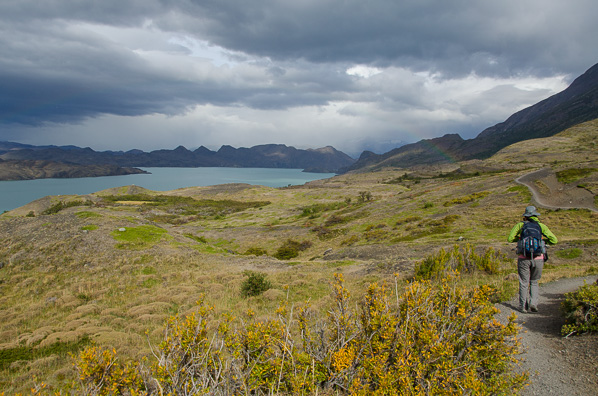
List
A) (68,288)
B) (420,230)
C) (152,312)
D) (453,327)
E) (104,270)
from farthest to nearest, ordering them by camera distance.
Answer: (420,230), (104,270), (68,288), (152,312), (453,327)

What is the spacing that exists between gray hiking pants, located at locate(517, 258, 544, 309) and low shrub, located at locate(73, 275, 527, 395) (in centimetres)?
512

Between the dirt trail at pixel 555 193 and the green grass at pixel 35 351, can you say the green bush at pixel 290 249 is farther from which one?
the dirt trail at pixel 555 193

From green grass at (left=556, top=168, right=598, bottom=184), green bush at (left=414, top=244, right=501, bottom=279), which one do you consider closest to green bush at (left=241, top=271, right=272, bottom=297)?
green bush at (left=414, top=244, right=501, bottom=279)

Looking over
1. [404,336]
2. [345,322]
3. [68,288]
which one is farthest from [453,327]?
[68,288]

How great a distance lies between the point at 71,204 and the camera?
99.2 metres

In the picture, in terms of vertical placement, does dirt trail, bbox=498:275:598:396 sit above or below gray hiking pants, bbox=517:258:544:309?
below

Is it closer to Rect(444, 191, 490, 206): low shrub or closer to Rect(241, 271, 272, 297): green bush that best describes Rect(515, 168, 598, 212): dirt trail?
Rect(444, 191, 490, 206): low shrub

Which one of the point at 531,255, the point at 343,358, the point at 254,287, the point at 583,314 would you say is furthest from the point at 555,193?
the point at 343,358

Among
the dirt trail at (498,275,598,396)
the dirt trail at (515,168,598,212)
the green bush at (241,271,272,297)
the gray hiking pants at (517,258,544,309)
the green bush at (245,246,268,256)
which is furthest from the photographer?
the green bush at (245,246,268,256)

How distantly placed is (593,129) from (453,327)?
242 m

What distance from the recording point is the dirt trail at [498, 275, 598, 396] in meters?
5.30

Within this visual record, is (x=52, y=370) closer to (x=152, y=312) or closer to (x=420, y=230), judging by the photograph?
(x=152, y=312)

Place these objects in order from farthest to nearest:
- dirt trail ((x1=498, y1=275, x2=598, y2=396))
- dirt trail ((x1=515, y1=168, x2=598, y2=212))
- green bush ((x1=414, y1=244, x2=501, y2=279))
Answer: dirt trail ((x1=515, y1=168, x2=598, y2=212)) < green bush ((x1=414, y1=244, x2=501, y2=279)) < dirt trail ((x1=498, y1=275, x2=598, y2=396))

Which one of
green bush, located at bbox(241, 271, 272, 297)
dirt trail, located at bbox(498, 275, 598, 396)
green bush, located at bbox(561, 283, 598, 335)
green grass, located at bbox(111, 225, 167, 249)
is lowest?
green grass, located at bbox(111, 225, 167, 249)
